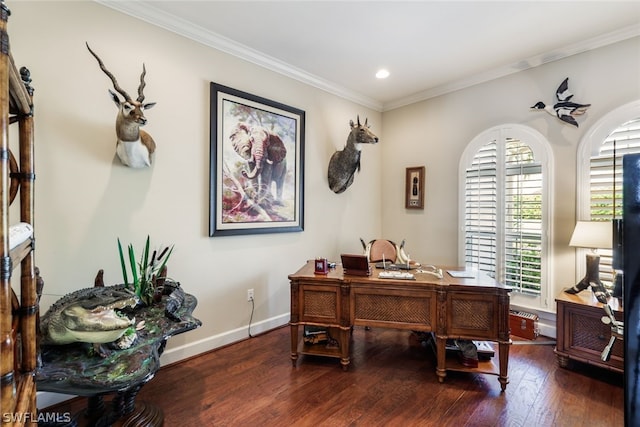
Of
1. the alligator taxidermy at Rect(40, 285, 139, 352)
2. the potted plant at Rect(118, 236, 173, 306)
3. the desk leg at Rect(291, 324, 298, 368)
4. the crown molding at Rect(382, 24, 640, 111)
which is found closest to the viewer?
the alligator taxidermy at Rect(40, 285, 139, 352)

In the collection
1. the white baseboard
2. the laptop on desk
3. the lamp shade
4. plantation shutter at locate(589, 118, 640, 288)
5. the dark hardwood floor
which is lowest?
the dark hardwood floor

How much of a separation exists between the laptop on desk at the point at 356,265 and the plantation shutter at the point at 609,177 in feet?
7.24

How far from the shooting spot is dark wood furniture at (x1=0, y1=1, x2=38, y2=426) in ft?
2.44

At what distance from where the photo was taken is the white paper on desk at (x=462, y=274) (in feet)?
7.84

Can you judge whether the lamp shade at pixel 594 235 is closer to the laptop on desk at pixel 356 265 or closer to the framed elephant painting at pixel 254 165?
the laptop on desk at pixel 356 265

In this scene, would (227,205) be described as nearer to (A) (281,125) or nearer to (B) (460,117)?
(A) (281,125)

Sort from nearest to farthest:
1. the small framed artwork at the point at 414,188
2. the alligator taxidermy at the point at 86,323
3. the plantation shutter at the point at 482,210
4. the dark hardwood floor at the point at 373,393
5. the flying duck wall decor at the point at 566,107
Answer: the alligator taxidermy at the point at 86,323 → the dark hardwood floor at the point at 373,393 → the flying duck wall decor at the point at 566,107 → the plantation shutter at the point at 482,210 → the small framed artwork at the point at 414,188

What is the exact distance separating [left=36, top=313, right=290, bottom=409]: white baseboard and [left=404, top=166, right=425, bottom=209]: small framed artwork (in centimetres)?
231

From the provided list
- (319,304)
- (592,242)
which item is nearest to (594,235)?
(592,242)

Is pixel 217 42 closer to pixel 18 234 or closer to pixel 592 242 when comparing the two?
pixel 18 234

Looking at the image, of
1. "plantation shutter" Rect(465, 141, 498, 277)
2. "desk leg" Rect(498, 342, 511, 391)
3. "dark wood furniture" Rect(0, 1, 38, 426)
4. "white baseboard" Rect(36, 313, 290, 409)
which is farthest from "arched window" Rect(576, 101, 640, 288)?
"dark wood furniture" Rect(0, 1, 38, 426)

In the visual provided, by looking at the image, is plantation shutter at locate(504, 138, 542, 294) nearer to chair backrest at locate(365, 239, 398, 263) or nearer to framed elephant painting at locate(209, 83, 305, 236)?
chair backrest at locate(365, 239, 398, 263)

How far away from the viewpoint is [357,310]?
94.2 inches

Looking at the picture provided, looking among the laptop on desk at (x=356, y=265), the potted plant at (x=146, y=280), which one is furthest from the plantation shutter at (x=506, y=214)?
the potted plant at (x=146, y=280)
